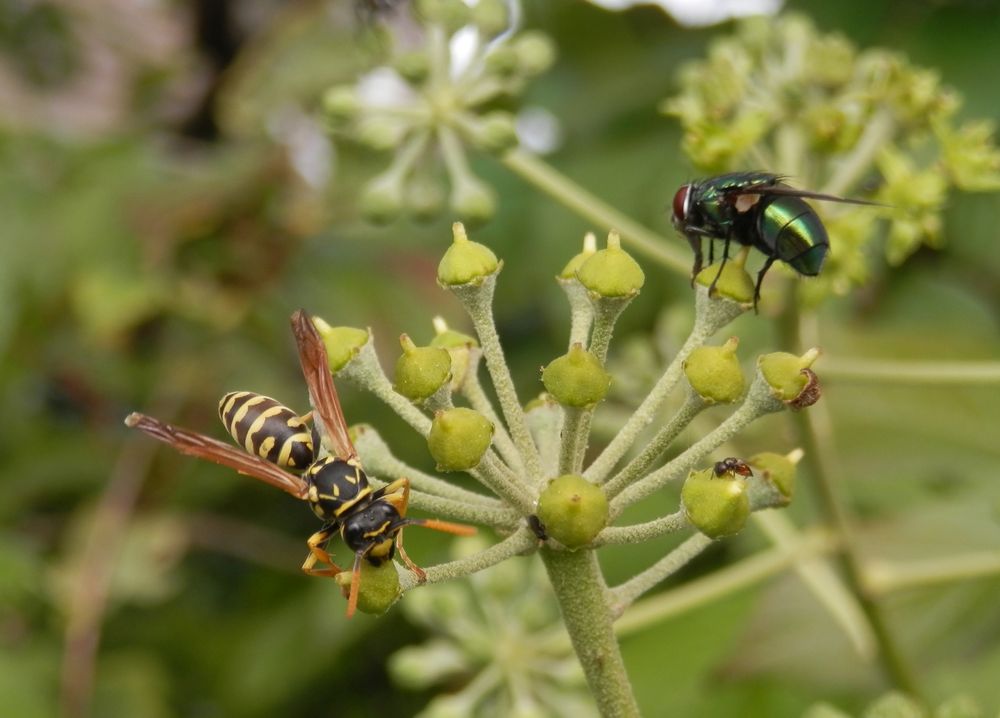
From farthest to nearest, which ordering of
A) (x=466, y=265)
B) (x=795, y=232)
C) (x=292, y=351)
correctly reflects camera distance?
(x=292, y=351) → (x=795, y=232) → (x=466, y=265)

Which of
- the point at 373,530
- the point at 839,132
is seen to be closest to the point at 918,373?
the point at 839,132

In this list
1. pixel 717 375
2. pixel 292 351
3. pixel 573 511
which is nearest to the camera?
pixel 573 511

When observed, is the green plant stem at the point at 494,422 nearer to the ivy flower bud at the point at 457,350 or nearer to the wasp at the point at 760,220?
the ivy flower bud at the point at 457,350

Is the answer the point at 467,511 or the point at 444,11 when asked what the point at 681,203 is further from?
the point at 444,11

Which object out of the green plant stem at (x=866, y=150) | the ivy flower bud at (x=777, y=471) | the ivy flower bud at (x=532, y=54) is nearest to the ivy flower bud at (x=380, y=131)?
the ivy flower bud at (x=532, y=54)

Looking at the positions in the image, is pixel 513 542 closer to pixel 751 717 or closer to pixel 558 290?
pixel 751 717
